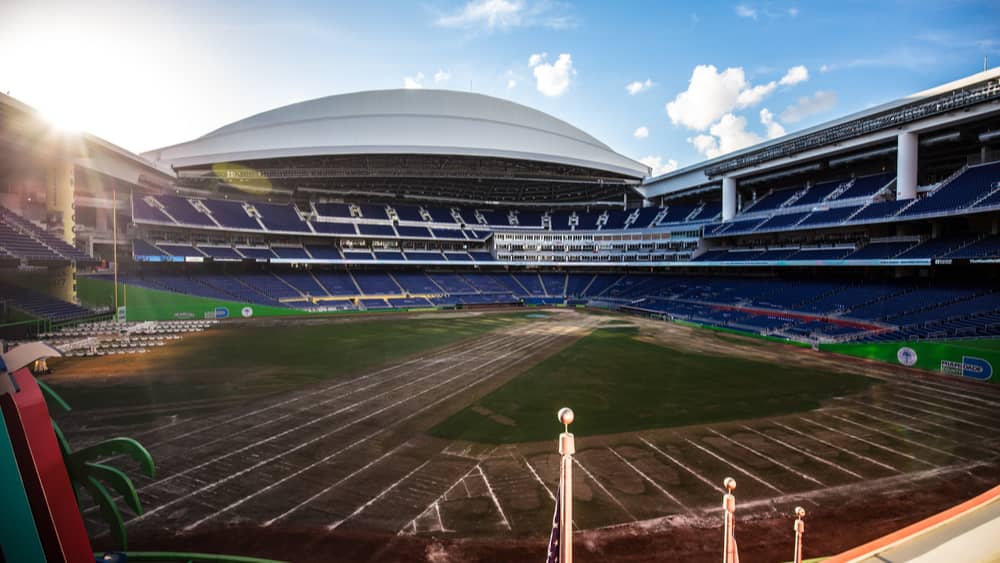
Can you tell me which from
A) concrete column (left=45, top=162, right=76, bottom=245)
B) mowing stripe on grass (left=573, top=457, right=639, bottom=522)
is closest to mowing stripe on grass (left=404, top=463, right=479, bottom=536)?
mowing stripe on grass (left=573, top=457, right=639, bottom=522)

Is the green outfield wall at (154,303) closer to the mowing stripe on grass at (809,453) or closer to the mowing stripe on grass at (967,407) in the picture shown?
the mowing stripe on grass at (809,453)

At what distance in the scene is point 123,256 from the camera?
4756 cm

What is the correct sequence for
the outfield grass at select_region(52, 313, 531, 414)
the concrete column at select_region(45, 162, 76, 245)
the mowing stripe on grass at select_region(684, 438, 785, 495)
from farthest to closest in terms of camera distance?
the concrete column at select_region(45, 162, 76, 245)
the outfield grass at select_region(52, 313, 531, 414)
the mowing stripe on grass at select_region(684, 438, 785, 495)

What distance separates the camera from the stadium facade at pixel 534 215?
32312 mm

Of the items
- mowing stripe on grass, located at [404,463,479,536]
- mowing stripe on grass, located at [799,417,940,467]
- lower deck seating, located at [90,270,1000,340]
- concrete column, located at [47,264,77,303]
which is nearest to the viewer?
mowing stripe on grass, located at [404,463,479,536]

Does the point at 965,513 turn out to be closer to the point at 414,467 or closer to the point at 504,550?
the point at 504,550

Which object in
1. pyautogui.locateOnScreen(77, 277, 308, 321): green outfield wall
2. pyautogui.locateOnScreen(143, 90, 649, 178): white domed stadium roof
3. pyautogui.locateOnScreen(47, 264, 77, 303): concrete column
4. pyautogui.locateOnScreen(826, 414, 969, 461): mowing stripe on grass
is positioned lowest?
pyautogui.locateOnScreen(826, 414, 969, 461): mowing stripe on grass

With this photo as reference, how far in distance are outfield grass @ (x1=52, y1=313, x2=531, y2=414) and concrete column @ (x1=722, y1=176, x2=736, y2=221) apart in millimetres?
33575

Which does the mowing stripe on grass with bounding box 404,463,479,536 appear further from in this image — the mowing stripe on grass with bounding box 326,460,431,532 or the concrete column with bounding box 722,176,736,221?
the concrete column with bounding box 722,176,736,221

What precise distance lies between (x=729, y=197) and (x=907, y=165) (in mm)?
17870

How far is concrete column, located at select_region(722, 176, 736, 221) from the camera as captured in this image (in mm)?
51438

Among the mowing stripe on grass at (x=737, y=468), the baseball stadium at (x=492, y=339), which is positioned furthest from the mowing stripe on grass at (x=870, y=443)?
the mowing stripe on grass at (x=737, y=468)

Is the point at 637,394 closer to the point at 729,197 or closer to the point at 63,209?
the point at 729,197

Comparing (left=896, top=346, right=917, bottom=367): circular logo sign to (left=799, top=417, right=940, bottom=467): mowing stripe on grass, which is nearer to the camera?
(left=799, top=417, right=940, bottom=467): mowing stripe on grass
